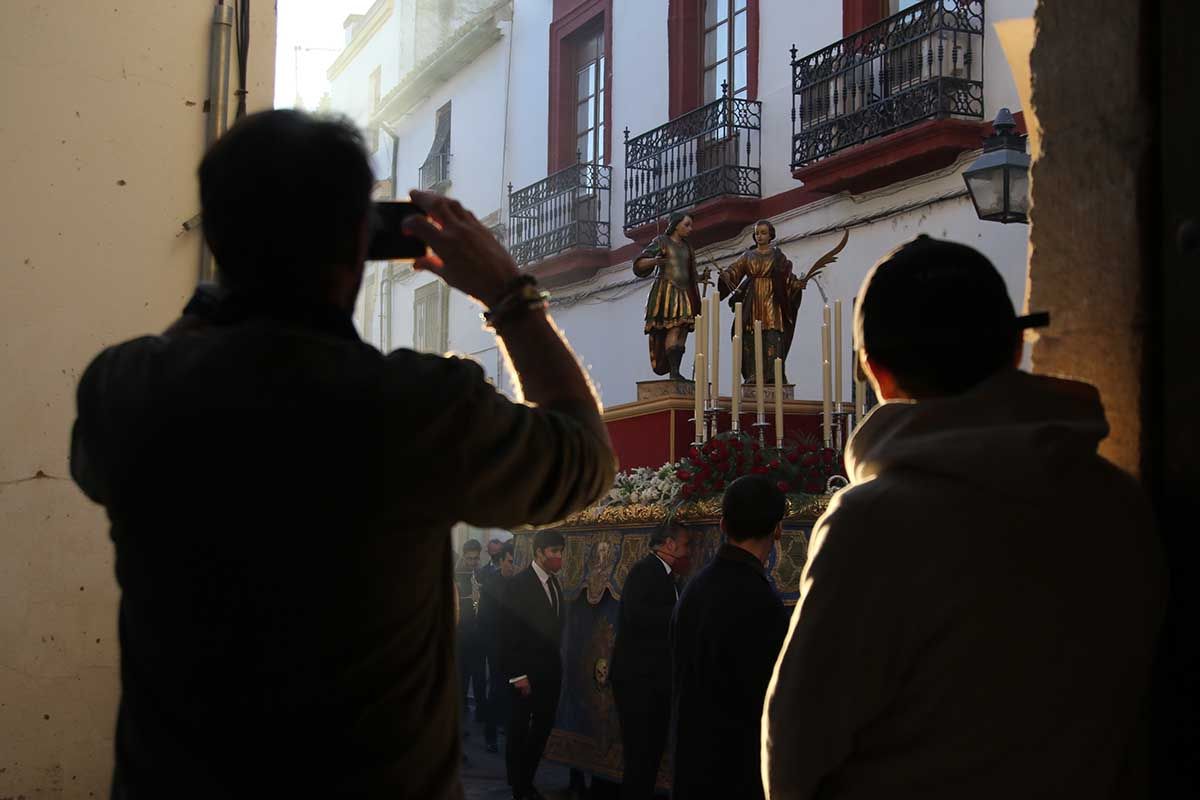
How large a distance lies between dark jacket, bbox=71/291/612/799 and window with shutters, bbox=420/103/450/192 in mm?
20390

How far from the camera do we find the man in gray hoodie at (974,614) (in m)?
1.68

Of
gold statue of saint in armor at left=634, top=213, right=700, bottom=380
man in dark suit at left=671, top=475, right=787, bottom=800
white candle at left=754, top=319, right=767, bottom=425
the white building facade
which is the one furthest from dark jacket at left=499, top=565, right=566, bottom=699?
man in dark suit at left=671, top=475, right=787, bottom=800

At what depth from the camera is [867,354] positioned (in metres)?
1.89

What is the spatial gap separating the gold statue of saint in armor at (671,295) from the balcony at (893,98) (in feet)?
10.4

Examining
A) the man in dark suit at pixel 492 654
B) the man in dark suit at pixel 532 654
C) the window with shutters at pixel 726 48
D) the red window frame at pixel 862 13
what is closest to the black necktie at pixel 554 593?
the man in dark suit at pixel 532 654

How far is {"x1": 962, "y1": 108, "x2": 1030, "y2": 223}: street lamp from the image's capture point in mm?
6648

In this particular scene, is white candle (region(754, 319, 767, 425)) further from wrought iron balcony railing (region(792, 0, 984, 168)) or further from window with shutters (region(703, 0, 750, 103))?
window with shutters (region(703, 0, 750, 103))

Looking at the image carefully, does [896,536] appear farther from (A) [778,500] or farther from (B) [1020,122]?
(B) [1020,122]

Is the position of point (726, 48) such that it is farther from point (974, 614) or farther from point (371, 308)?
point (974, 614)

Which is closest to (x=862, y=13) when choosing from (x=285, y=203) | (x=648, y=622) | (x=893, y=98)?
(x=893, y=98)

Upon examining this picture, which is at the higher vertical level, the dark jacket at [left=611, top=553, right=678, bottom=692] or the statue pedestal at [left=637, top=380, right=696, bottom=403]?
the statue pedestal at [left=637, top=380, right=696, bottom=403]

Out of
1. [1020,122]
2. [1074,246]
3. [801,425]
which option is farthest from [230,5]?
[1020,122]

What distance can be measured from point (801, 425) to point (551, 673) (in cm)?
198

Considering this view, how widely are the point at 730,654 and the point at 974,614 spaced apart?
2.81 meters
